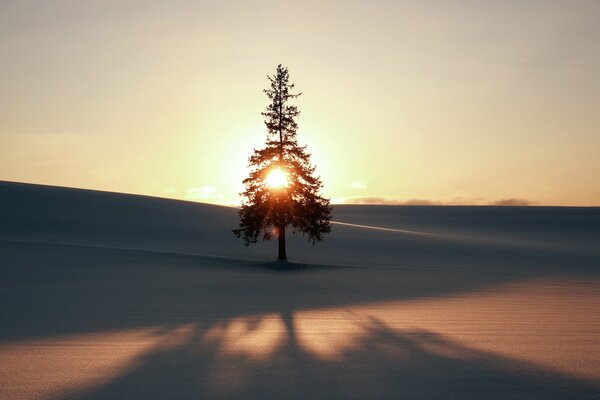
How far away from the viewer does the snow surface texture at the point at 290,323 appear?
342 inches

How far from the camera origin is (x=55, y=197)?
180 feet

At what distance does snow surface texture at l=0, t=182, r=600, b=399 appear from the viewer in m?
8.69

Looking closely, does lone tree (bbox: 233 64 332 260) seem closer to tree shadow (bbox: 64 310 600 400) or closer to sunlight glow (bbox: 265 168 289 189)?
sunlight glow (bbox: 265 168 289 189)

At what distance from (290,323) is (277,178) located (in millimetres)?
18715

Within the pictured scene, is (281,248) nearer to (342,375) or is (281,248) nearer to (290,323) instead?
(290,323)

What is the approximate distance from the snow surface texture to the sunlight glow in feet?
13.8

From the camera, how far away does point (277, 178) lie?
106 ft

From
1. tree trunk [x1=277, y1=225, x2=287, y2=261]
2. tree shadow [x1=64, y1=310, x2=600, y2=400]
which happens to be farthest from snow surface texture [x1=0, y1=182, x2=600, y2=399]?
tree trunk [x1=277, y1=225, x2=287, y2=261]

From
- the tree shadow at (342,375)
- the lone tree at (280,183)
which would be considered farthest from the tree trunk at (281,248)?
the tree shadow at (342,375)

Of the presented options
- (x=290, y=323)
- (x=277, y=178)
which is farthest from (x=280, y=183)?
(x=290, y=323)

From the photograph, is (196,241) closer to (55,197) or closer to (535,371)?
(55,197)

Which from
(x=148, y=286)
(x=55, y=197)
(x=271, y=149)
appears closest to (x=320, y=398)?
(x=148, y=286)

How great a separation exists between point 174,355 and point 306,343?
2524 millimetres

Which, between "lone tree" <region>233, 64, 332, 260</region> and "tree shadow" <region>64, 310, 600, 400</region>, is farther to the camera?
"lone tree" <region>233, 64, 332, 260</region>
